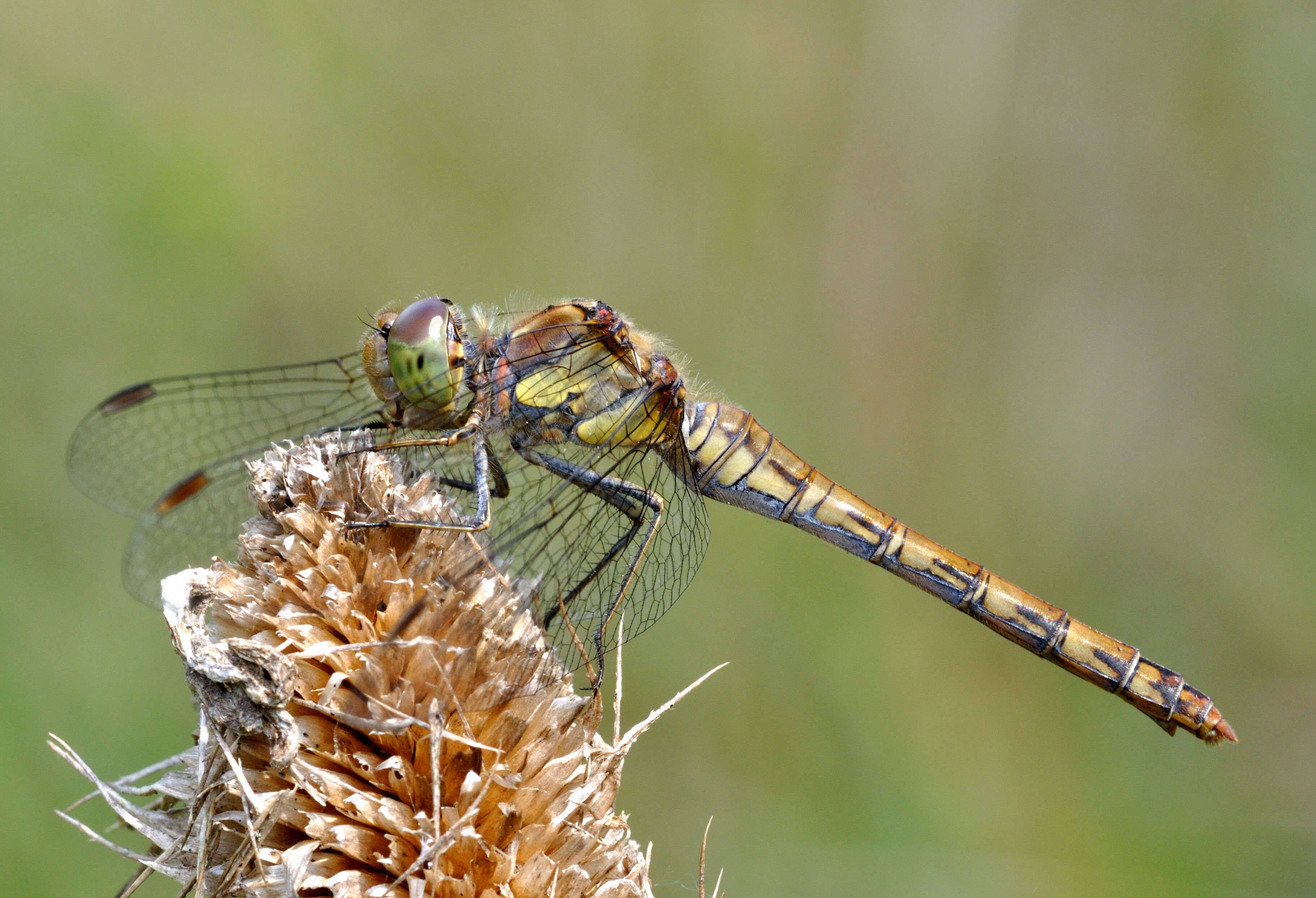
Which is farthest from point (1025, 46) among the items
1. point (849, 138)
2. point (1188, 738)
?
point (1188, 738)

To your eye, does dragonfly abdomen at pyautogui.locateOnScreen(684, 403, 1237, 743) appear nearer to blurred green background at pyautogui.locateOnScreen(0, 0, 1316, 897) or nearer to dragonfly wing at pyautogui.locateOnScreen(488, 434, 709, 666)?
dragonfly wing at pyautogui.locateOnScreen(488, 434, 709, 666)

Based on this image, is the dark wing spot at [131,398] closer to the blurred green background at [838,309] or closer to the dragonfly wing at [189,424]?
the dragonfly wing at [189,424]

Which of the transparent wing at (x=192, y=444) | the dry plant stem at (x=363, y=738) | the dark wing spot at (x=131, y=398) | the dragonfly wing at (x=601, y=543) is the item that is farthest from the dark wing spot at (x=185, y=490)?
the dry plant stem at (x=363, y=738)

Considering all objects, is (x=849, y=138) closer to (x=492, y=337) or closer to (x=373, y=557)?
(x=492, y=337)

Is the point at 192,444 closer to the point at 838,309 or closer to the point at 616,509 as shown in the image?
the point at 616,509

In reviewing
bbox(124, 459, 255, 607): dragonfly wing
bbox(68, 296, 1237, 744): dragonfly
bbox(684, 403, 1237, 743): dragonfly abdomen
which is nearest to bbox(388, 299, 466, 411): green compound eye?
bbox(68, 296, 1237, 744): dragonfly

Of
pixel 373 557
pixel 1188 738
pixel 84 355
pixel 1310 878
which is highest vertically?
pixel 1188 738
